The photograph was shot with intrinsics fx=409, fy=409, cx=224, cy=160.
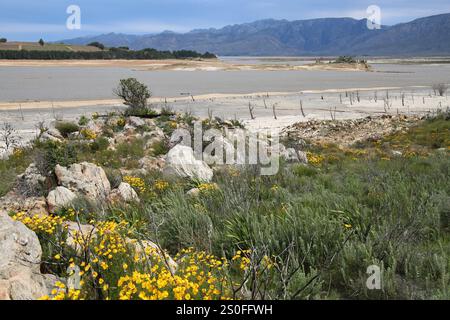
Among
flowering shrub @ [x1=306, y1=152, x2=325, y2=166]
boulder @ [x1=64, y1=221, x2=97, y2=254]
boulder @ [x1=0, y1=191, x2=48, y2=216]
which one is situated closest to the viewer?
boulder @ [x1=64, y1=221, x2=97, y2=254]

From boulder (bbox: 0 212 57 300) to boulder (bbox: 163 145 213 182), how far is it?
491 centimetres

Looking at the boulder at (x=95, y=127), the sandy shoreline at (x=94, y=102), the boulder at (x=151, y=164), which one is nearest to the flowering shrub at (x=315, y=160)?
the boulder at (x=151, y=164)

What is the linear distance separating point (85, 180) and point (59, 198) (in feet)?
3.41

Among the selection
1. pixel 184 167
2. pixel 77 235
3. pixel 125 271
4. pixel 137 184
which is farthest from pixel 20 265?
pixel 184 167

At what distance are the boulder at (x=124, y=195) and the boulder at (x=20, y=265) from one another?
10.1ft

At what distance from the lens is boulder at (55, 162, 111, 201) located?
763cm

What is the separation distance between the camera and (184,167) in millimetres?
9703

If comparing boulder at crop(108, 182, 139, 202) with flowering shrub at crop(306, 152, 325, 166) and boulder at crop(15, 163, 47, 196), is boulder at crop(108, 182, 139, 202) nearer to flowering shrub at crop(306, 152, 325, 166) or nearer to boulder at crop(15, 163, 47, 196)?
boulder at crop(15, 163, 47, 196)

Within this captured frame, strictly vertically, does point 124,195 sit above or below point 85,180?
below

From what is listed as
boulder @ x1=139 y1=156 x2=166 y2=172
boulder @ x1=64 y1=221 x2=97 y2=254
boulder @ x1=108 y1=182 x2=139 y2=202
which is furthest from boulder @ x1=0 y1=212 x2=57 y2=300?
boulder @ x1=139 y1=156 x2=166 y2=172

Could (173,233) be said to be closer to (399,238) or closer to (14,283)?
(14,283)

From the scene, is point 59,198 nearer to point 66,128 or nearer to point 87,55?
point 66,128

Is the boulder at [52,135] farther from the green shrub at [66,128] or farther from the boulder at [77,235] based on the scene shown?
the boulder at [77,235]
